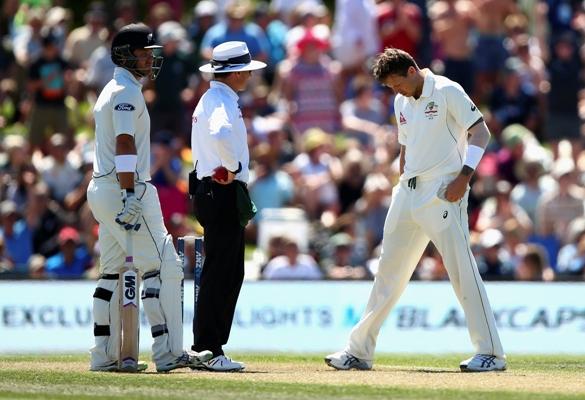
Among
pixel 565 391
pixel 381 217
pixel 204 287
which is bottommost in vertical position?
pixel 565 391

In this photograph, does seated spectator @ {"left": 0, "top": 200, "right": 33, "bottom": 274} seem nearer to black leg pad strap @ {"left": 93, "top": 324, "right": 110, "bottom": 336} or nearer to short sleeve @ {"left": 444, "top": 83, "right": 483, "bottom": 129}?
black leg pad strap @ {"left": 93, "top": 324, "right": 110, "bottom": 336}

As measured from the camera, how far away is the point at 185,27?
24.0 metres

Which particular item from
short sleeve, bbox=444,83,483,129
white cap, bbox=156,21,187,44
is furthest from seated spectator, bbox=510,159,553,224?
short sleeve, bbox=444,83,483,129

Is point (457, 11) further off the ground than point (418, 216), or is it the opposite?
point (457, 11)

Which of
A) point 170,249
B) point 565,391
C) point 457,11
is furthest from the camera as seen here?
point 457,11

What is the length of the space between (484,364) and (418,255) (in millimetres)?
999

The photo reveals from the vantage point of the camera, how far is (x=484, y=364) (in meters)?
11.2

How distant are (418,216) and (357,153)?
867 cm

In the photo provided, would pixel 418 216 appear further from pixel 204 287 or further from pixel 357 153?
pixel 357 153

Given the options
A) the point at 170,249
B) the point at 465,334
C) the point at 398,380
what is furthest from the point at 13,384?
the point at 465,334

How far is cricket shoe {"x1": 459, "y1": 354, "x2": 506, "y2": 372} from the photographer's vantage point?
442 inches

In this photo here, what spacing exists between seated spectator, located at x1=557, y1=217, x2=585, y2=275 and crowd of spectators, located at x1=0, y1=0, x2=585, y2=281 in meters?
0.03

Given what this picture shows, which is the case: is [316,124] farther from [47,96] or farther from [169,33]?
[47,96]

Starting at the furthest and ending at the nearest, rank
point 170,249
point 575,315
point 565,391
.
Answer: point 575,315 → point 170,249 → point 565,391
